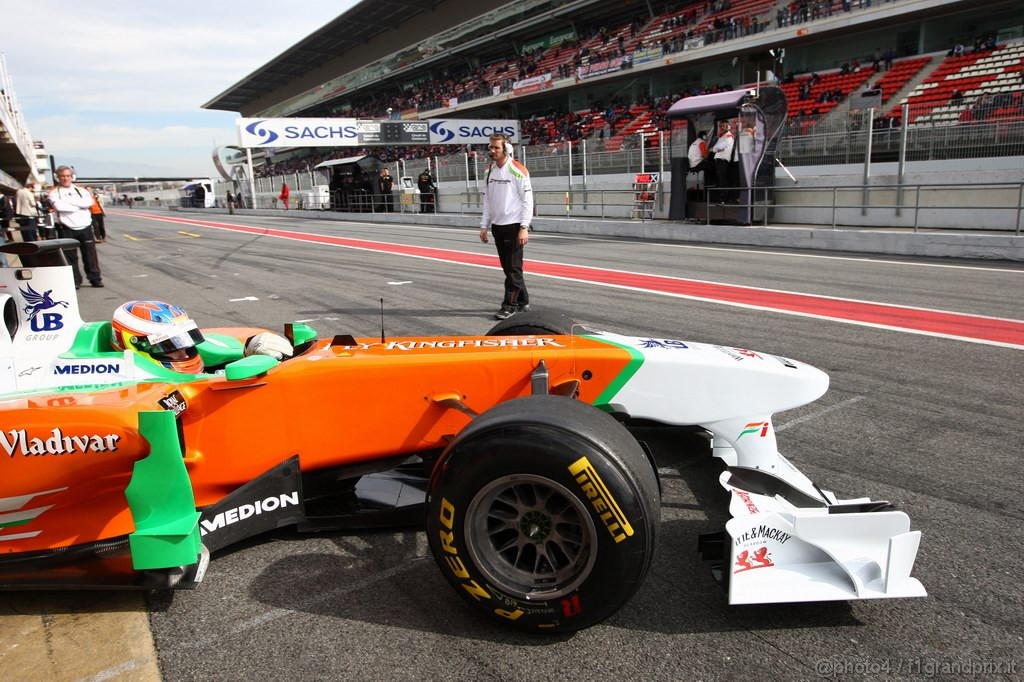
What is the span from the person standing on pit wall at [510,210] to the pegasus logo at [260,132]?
35.0 m

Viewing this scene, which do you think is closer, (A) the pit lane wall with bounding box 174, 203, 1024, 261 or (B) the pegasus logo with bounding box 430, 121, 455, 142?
(A) the pit lane wall with bounding box 174, 203, 1024, 261

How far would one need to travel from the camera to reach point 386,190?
29938 millimetres

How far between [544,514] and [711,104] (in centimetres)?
1606

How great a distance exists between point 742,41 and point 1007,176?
2096 centimetres

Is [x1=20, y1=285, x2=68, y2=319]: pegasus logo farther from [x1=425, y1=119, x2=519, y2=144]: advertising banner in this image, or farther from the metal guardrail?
[x1=425, y1=119, x2=519, y2=144]: advertising banner

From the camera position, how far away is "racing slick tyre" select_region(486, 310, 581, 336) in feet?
12.0

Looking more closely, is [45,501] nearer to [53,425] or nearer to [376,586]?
[53,425]

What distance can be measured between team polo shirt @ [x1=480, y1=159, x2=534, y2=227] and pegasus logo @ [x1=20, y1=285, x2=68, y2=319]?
4.90m

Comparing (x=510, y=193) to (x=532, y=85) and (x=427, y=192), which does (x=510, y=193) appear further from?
(x=532, y=85)

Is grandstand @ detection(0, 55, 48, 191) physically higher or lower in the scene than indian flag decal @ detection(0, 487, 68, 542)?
higher

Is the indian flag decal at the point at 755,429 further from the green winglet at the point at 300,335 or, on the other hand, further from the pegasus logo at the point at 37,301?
the pegasus logo at the point at 37,301

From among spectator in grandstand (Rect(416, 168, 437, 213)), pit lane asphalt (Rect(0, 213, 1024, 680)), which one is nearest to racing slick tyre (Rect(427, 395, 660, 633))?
pit lane asphalt (Rect(0, 213, 1024, 680))

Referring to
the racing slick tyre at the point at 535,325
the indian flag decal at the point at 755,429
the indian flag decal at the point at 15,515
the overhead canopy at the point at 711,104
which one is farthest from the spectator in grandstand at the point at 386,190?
the indian flag decal at the point at 755,429
